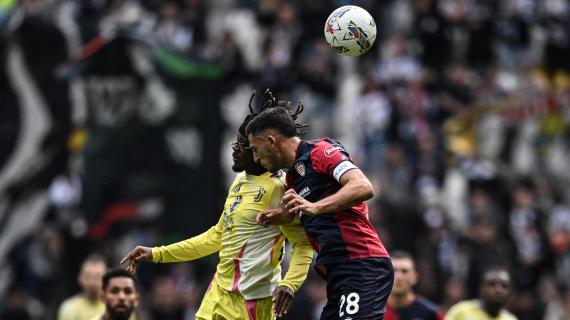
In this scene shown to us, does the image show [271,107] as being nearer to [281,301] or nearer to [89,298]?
[281,301]

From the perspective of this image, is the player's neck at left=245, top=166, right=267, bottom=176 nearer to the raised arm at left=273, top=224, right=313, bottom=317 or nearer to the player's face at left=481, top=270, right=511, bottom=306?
the raised arm at left=273, top=224, right=313, bottom=317

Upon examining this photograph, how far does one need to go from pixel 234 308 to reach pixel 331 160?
1.64 meters

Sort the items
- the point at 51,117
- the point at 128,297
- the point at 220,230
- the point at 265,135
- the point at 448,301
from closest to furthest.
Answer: the point at 265,135 → the point at 220,230 → the point at 128,297 → the point at 448,301 → the point at 51,117

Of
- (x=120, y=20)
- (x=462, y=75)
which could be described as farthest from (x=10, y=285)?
(x=462, y=75)

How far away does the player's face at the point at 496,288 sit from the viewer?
14008 millimetres

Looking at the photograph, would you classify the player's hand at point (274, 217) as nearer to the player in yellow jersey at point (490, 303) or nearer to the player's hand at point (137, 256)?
the player's hand at point (137, 256)

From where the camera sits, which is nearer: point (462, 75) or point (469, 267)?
point (469, 267)

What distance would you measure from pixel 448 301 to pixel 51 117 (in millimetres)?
7142

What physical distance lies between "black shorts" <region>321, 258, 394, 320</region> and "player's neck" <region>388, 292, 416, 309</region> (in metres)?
3.39

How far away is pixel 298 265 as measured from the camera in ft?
34.3

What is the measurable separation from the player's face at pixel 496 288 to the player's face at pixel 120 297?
373 cm

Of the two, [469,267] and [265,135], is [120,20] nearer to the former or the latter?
[469,267]

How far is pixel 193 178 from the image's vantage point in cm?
2014

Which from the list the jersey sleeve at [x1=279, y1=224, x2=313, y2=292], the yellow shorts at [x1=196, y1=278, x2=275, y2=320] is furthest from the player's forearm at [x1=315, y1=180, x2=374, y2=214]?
the yellow shorts at [x1=196, y1=278, x2=275, y2=320]
